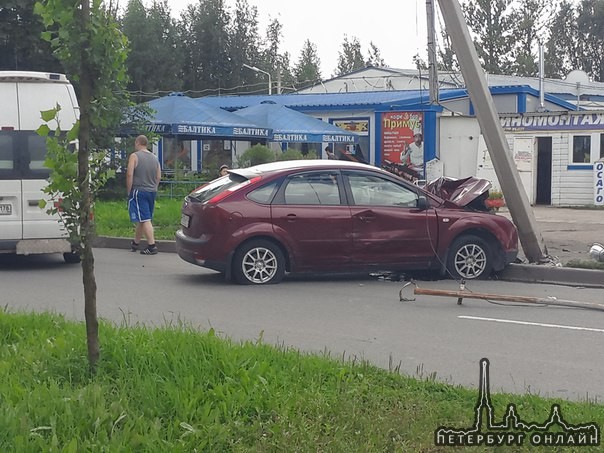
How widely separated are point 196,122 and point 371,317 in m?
15.0

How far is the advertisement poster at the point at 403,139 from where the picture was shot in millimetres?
28719

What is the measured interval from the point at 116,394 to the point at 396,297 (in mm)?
5885

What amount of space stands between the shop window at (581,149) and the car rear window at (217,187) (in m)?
16.3

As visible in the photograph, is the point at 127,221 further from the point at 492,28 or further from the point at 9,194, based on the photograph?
the point at 492,28

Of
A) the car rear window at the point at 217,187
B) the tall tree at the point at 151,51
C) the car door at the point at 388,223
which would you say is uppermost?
the tall tree at the point at 151,51

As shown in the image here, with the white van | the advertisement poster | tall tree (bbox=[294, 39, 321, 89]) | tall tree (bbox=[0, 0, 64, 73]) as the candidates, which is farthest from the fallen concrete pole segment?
tall tree (bbox=[294, 39, 321, 89])

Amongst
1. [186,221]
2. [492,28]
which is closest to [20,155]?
[186,221]

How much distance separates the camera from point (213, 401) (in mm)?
5516

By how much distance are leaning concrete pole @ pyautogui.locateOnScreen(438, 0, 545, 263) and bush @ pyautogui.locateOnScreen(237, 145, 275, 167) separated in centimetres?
1178

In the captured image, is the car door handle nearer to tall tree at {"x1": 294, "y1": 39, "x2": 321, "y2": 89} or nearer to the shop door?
the shop door

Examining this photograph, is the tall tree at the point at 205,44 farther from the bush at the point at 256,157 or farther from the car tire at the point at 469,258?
the car tire at the point at 469,258

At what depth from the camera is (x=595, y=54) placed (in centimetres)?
7588

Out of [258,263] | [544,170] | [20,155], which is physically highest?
[20,155]
